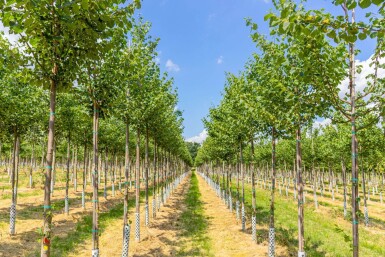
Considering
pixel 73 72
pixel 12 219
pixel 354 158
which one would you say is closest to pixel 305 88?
pixel 354 158

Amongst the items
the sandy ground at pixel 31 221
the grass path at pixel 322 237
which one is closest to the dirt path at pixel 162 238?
the sandy ground at pixel 31 221

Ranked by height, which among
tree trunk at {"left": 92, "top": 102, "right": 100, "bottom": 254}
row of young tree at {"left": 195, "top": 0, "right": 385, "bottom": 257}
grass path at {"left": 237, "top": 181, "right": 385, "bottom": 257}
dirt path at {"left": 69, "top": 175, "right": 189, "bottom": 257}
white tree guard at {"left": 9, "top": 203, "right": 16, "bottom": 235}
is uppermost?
row of young tree at {"left": 195, "top": 0, "right": 385, "bottom": 257}

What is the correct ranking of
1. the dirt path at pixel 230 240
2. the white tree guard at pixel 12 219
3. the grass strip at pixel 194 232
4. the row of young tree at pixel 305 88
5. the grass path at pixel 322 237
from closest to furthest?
the row of young tree at pixel 305 88, the dirt path at pixel 230 240, the grass strip at pixel 194 232, the grass path at pixel 322 237, the white tree guard at pixel 12 219

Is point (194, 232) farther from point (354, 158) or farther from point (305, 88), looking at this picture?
point (354, 158)

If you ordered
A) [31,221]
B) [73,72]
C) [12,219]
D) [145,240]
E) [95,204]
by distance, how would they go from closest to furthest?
[73,72] < [95,204] < [12,219] < [145,240] < [31,221]

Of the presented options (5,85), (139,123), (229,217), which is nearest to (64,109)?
(5,85)

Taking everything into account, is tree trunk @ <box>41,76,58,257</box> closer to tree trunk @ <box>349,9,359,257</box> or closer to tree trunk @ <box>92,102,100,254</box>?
tree trunk @ <box>92,102,100,254</box>

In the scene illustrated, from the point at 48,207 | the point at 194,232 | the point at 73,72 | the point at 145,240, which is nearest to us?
the point at 48,207

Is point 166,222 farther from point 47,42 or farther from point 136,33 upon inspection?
point 47,42

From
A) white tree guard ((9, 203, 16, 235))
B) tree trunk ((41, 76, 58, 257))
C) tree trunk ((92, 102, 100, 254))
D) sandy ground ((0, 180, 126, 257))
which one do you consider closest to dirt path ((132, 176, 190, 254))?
sandy ground ((0, 180, 126, 257))

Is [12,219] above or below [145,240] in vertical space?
above

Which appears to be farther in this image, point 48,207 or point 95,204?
point 95,204

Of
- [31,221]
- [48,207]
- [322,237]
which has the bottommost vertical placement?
[322,237]

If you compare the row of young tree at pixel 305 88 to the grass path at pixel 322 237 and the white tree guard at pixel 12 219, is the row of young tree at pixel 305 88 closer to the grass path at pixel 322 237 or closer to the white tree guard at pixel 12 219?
the grass path at pixel 322 237
